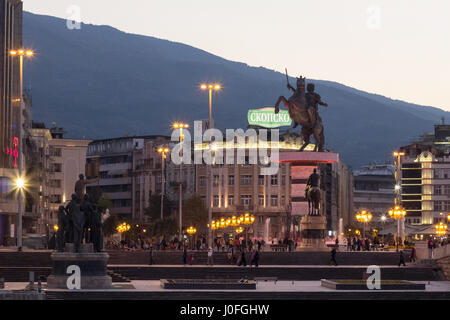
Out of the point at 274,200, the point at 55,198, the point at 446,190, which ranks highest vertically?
the point at 446,190

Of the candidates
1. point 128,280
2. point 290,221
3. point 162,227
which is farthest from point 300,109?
point 290,221

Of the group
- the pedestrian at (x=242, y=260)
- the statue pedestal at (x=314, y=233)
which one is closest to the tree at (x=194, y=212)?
the statue pedestal at (x=314, y=233)

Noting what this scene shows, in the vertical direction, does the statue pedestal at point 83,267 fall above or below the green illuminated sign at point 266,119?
below

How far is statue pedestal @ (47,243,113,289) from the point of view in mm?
55844

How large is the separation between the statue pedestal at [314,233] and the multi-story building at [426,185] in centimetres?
10753

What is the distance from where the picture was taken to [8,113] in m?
118

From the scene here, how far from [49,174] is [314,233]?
8618 cm

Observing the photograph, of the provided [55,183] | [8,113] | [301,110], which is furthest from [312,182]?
[55,183]

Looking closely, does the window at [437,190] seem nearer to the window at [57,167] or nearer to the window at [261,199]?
the window at [261,199]

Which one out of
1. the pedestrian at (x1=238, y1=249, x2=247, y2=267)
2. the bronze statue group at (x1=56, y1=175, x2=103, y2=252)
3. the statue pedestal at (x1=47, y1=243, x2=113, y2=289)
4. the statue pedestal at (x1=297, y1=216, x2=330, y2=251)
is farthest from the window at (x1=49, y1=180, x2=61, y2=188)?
the statue pedestal at (x1=47, y1=243, x2=113, y2=289)

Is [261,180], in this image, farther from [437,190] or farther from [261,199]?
[437,190]

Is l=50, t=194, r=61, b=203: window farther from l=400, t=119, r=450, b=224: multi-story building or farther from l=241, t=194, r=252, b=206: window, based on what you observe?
l=400, t=119, r=450, b=224: multi-story building

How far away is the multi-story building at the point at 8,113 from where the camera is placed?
11400cm
